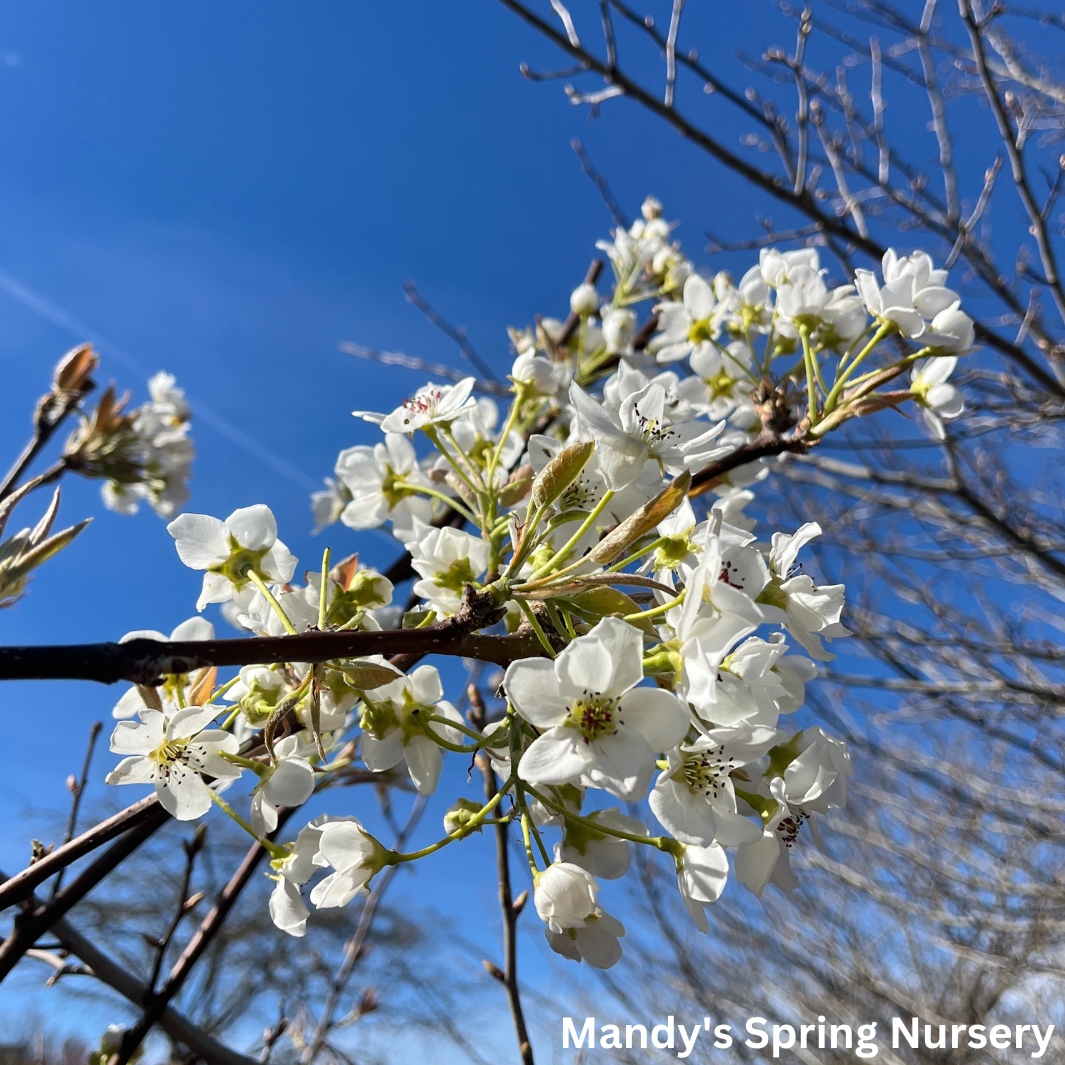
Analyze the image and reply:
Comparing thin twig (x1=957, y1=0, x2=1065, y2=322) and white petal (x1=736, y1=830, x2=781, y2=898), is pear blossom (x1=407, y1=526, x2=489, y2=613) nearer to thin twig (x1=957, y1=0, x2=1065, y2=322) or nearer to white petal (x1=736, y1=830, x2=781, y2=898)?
white petal (x1=736, y1=830, x2=781, y2=898)

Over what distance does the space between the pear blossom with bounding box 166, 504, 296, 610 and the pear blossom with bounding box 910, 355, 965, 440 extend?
104 cm

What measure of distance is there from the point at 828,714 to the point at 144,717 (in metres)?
4.26

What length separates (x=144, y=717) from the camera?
77 centimetres

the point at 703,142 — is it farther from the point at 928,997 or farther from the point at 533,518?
the point at 928,997

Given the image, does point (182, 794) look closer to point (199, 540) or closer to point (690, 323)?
point (199, 540)

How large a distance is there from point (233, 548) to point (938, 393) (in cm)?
114

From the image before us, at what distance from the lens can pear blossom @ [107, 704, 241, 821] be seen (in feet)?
2.50

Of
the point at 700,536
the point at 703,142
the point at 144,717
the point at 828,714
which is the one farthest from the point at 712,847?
the point at 828,714

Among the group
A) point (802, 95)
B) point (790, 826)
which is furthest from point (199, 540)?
point (802, 95)

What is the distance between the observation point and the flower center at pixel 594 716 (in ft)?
2.13

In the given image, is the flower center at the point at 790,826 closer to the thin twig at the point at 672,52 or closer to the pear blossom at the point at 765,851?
the pear blossom at the point at 765,851

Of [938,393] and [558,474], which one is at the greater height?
[938,393]

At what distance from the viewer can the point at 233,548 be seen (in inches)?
34.3

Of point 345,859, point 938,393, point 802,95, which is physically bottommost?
point 345,859
